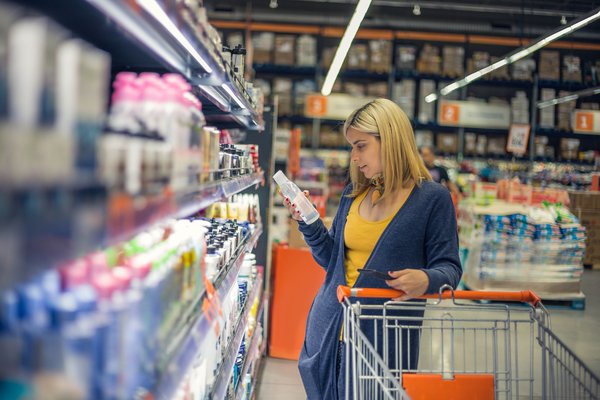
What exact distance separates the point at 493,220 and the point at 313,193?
122 inches

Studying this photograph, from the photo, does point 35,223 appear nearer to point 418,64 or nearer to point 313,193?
point 313,193

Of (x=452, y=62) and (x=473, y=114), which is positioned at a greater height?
(x=452, y=62)

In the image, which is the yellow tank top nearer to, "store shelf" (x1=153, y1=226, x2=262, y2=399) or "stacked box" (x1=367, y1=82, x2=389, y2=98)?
"store shelf" (x1=153, y1=226, x2=262, y2=399)

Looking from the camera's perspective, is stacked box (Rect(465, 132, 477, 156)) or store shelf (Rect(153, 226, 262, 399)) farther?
stacked box (Rect(465, 132, 477, 156))

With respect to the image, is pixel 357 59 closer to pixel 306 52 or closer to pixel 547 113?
pixel 306 52

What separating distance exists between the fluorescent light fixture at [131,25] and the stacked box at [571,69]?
12970mm

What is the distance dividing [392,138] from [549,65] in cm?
1229

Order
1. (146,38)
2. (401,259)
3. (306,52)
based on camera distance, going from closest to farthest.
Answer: (146,38) → (401,259) → (306,52)

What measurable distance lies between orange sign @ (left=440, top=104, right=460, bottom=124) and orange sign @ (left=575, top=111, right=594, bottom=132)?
2195 mm

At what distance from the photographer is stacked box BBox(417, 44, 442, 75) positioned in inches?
522

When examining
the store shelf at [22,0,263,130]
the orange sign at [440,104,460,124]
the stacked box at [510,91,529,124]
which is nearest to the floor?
the store shelf at [22,0,263,130]

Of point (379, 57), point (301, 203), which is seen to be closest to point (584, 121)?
point (379, 57)

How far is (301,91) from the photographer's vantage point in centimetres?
1320

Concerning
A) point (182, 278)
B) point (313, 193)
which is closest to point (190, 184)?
point (182, 278)
